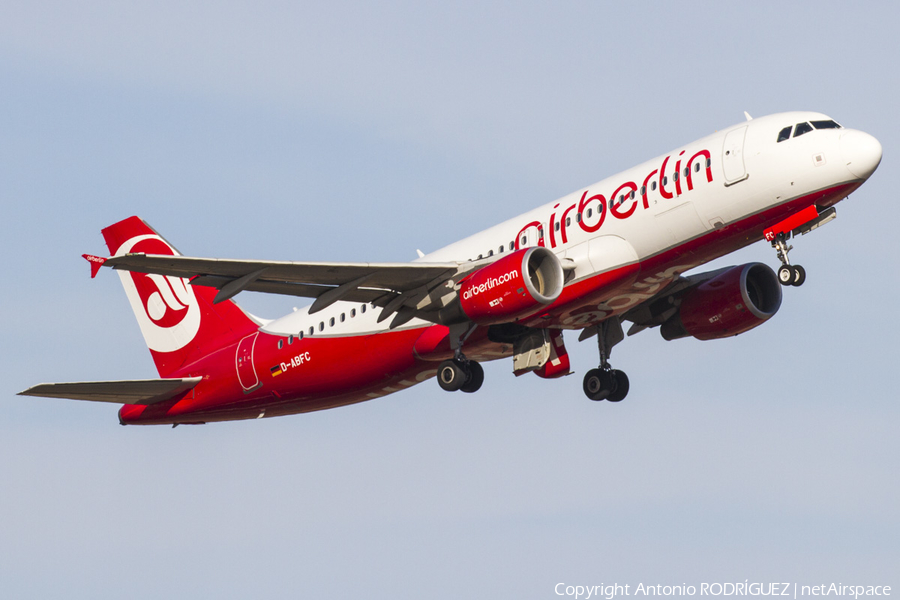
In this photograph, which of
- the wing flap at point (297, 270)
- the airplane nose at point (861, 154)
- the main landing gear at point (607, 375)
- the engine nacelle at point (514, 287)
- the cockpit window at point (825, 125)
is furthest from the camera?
the main landing gear at point (607, 375)

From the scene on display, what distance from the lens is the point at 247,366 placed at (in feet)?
124

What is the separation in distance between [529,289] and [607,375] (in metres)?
7.28

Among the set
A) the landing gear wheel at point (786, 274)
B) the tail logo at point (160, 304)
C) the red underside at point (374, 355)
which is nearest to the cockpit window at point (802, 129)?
the red underside at point (374, 355)

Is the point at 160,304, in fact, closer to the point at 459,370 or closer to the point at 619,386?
the point at 459,370

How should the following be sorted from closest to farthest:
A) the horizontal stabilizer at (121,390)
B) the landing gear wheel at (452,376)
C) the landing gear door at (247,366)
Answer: the landing gear wheel at (452,376) < the horizontal stabilizer at (121,390) < the landing gear door at (247,366)

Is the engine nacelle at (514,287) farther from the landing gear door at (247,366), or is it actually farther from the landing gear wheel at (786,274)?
the landing gear door at (247,366)

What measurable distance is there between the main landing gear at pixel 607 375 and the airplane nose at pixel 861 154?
9.37 meters

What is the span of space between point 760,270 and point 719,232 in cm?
588

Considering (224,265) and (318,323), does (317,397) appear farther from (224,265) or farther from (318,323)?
(224,265)

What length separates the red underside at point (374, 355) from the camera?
102 feet

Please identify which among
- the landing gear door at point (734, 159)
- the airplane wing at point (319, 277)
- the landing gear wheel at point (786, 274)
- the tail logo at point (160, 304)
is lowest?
the landing gear wheel at point (786, 274)

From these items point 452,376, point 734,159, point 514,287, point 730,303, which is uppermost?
point 734,159

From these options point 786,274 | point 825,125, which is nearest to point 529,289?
point 786,274

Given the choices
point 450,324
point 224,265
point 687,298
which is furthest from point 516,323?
point 224,265
